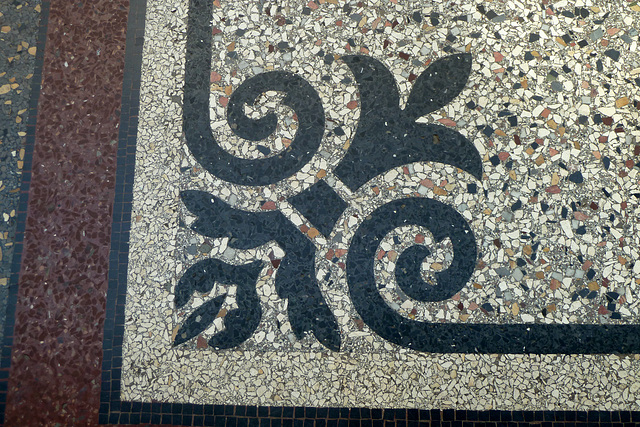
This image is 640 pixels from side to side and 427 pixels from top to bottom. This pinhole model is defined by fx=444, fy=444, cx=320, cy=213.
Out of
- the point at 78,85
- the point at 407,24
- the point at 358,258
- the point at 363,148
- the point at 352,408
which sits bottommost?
the point at 352,408

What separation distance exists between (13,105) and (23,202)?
321 millimetres

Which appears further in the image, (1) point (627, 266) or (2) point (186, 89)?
(2) point (186, 89)

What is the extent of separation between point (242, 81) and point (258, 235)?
1.61 feet

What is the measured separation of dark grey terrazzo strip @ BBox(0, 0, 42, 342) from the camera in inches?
52.3

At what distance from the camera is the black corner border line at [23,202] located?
1.27 meters

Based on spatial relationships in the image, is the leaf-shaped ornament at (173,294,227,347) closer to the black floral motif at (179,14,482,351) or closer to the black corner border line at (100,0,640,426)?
the black floral motif at (179,14,482,351)

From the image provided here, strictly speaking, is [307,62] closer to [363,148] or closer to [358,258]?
[363,148]

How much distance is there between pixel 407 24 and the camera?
1.41 meters

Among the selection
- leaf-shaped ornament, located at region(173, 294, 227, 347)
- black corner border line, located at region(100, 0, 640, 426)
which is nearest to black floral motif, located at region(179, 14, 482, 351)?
leaf-shaped ornament, located at region(173, 294, 227, 347)

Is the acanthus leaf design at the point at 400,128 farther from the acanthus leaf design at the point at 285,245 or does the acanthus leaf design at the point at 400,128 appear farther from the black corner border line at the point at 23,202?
the black corner border line at the point at 23,202

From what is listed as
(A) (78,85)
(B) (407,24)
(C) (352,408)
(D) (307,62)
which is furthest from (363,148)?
(A) (78,85)

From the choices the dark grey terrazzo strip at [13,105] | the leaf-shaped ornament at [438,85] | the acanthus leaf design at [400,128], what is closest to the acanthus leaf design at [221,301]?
the acanthus leaf design at [400,128]

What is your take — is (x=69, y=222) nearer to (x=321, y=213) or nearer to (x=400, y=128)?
(x=321, y=213)

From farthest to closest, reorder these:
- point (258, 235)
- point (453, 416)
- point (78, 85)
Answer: point (78, 85) < point (258, 235) < point (453, 416)
